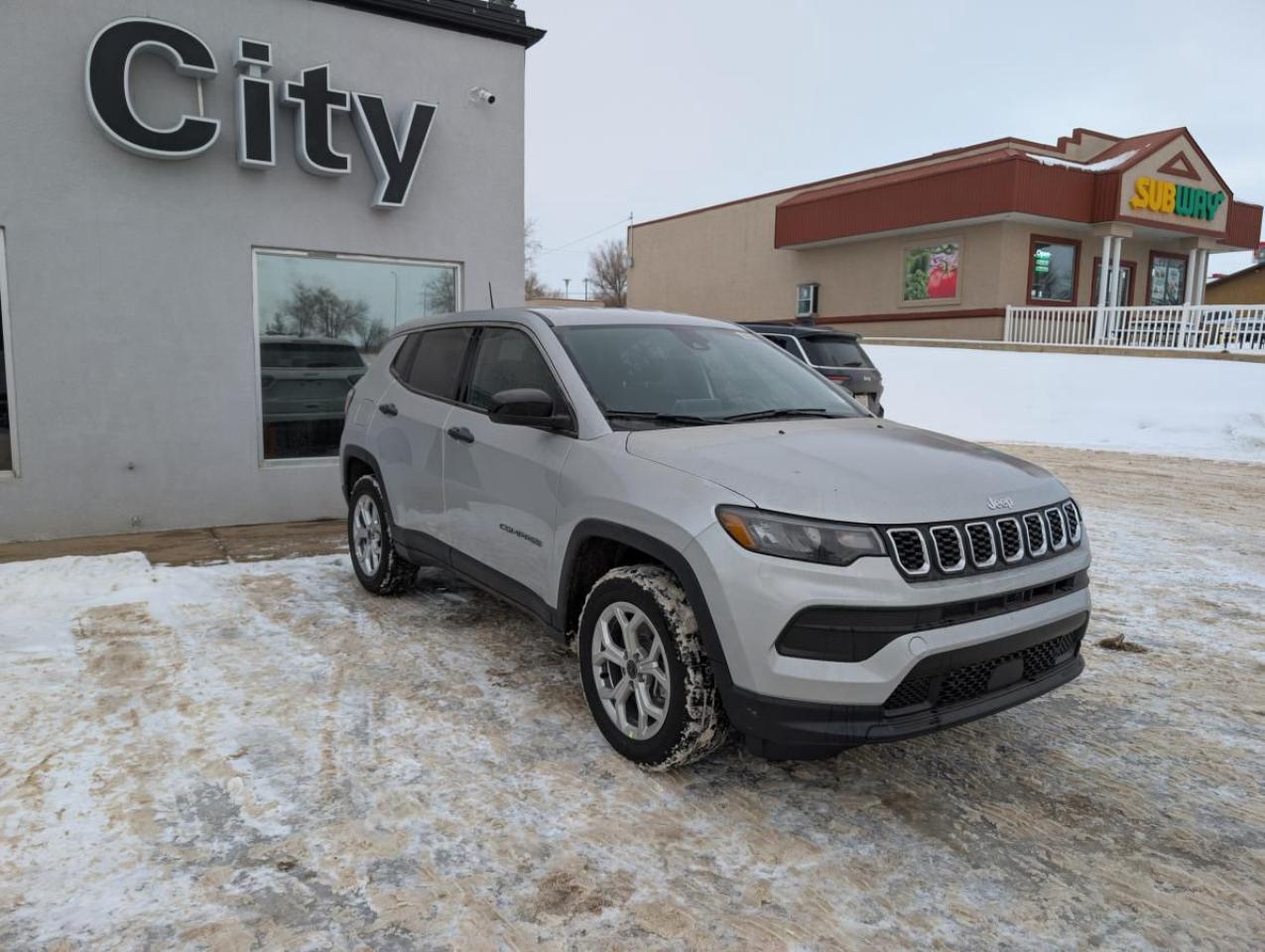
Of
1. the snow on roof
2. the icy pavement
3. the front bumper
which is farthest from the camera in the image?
the snow on roof

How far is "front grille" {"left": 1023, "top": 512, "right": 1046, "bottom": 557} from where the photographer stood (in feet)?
10.8

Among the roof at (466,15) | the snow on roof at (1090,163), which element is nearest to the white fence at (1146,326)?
the snow on roof at (1090,163)

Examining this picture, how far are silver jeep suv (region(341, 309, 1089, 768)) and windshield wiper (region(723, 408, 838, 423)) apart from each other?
2 centimetres

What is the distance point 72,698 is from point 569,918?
9.27 ft

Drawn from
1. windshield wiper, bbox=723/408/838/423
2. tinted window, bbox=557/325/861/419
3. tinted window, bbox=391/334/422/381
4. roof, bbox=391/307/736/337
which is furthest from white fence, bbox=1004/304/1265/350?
tinted window, bbox=391/334/422/381

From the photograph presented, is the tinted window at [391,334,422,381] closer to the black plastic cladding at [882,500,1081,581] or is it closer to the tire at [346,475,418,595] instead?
the tire at [346,475,418,595]

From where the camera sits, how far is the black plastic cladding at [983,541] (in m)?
2.99

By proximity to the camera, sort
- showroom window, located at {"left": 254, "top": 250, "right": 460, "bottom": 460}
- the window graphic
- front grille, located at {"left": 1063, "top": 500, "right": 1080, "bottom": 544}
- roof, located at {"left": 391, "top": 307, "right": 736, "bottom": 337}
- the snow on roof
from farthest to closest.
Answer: the window graphic, the snow on roof, showroom window, located at {"left": 254, "top": 250, "right": 460, "bottom": 460}, roof, located at {"left": 391, "top": 307, "right": 736, "bottom": 337}, front grille, located at {"left": 1063, "top": 500, "right": 1080, "bottom": 544}

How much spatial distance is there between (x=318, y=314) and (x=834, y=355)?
22.5ft

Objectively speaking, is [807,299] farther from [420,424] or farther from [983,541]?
[983,541]

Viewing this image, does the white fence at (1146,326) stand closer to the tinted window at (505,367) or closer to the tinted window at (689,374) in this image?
the tinted window at (689,374)

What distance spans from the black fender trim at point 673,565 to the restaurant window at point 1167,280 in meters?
29.5

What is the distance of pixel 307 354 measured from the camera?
336 inches

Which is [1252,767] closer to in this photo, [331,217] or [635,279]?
[331,217]
